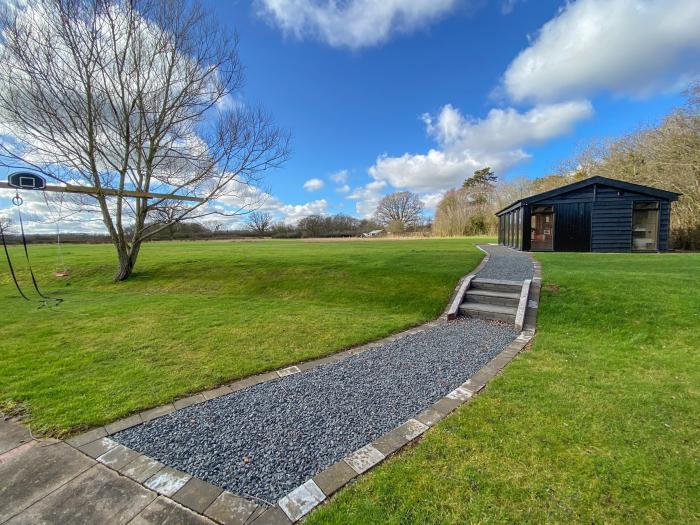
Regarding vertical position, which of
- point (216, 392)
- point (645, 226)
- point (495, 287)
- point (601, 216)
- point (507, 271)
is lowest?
point (216, 392)

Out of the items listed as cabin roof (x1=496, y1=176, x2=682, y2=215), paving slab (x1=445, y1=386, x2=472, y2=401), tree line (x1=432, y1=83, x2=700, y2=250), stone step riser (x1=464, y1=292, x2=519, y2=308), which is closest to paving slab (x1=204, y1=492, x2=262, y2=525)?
paving slab (x1=445, y1=386, x2=472, y2=401)

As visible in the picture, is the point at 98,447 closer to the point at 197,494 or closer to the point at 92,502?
the point at 92,502

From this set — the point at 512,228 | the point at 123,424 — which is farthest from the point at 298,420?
the point at 512,228

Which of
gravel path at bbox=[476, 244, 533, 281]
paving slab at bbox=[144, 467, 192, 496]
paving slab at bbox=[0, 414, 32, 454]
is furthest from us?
gravel path at bbox=[476, 244, 533, 281]

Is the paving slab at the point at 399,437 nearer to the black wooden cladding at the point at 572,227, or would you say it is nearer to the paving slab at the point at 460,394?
the paving slab at the point at 460,394

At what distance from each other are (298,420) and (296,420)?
2cm

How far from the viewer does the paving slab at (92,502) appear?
1710mm

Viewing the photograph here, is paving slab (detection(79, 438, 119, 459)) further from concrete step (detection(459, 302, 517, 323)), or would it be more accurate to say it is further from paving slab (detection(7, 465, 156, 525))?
concrete step (detection(459, 302, 517, 323))

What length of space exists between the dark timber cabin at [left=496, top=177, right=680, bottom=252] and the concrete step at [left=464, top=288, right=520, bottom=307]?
31.4ft

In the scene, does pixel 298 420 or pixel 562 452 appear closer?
pixel 562 452

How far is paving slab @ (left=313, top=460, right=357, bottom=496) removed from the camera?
194cm

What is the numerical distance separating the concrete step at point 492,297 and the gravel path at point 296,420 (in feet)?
7.45

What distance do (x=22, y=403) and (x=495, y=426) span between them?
14.7ft

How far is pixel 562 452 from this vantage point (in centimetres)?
A: 218
